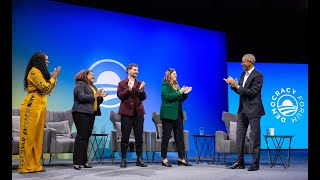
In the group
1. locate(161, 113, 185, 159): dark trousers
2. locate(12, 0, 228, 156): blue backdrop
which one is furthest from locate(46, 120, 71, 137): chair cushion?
locate(161, 113, 185, 159): dark trousers

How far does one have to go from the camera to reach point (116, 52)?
373 inches

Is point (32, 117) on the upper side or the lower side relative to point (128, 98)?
lower

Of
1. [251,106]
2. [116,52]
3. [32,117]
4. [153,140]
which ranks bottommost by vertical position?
[153,140]

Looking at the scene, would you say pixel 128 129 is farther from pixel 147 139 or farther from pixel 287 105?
pixel 287 105

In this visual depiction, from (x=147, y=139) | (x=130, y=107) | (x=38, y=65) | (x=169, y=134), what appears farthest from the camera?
(x=147, y=139)

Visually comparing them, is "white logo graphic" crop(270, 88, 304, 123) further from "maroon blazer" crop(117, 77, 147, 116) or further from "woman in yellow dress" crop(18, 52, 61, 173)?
"woman in yellow dress" crop(18, 52, 61, 173)

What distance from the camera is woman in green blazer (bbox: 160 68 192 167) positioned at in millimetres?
6828

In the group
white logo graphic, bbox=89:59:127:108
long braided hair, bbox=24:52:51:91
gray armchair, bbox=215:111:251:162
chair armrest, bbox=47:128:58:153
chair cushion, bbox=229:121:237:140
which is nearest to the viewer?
long braided hair, bbox=24:52:51:91

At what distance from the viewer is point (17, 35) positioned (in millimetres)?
8344

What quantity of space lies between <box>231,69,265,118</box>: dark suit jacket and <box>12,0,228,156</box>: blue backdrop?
12.5ft

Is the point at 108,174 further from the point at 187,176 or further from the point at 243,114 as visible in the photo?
the point at 243,114

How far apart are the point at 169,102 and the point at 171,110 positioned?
13 centimetres

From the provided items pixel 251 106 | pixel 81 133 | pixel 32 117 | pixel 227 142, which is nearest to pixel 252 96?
pixel 251 106

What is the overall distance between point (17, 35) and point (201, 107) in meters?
4.39
